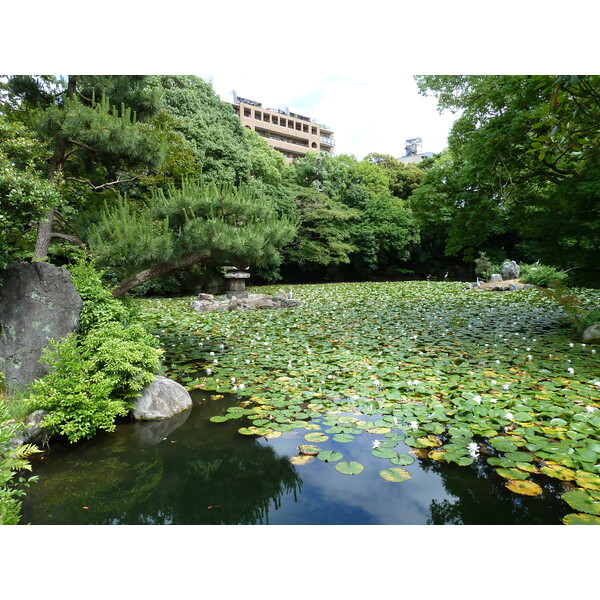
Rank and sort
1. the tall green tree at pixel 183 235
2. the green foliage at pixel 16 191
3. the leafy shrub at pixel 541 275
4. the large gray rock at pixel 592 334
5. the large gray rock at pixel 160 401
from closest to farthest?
the green foliage at pixel 16 191
the large gray rock at pixel 160 401
the tall green tree at pixel 183 235
the large gray rock at pixel 592 334
the leafy shrub at pixel 541 275

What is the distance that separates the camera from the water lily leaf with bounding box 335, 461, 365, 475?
→ 2.21 meters

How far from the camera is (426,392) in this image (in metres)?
3.27

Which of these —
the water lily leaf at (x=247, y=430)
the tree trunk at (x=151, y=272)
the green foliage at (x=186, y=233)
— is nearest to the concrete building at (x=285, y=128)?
the green foliage at (x=186, y=233)

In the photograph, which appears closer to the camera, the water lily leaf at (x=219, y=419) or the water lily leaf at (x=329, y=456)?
the water lily leaf at (x=329, y=456)

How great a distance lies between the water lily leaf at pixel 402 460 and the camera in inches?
89.6

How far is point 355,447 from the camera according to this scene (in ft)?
8.23

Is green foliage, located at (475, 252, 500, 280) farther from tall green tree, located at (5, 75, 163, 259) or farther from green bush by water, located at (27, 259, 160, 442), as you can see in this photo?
green bush by water, located at (27, 259, 160, 442)

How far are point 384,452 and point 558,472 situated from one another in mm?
992

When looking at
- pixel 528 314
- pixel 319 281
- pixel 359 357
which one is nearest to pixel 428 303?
pixel 528 314

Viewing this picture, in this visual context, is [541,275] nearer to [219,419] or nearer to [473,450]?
[473,450]

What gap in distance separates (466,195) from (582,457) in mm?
5713

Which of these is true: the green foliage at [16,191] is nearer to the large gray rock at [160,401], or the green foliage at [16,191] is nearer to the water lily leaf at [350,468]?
the large gray rock at [160,401]

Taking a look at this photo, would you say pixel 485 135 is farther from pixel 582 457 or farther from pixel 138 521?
pixel 138 521

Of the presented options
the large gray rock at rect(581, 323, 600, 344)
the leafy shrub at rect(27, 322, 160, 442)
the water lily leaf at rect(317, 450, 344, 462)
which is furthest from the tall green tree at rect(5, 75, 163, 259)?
the large gray rock at rect(581, 323, 600, 344)
